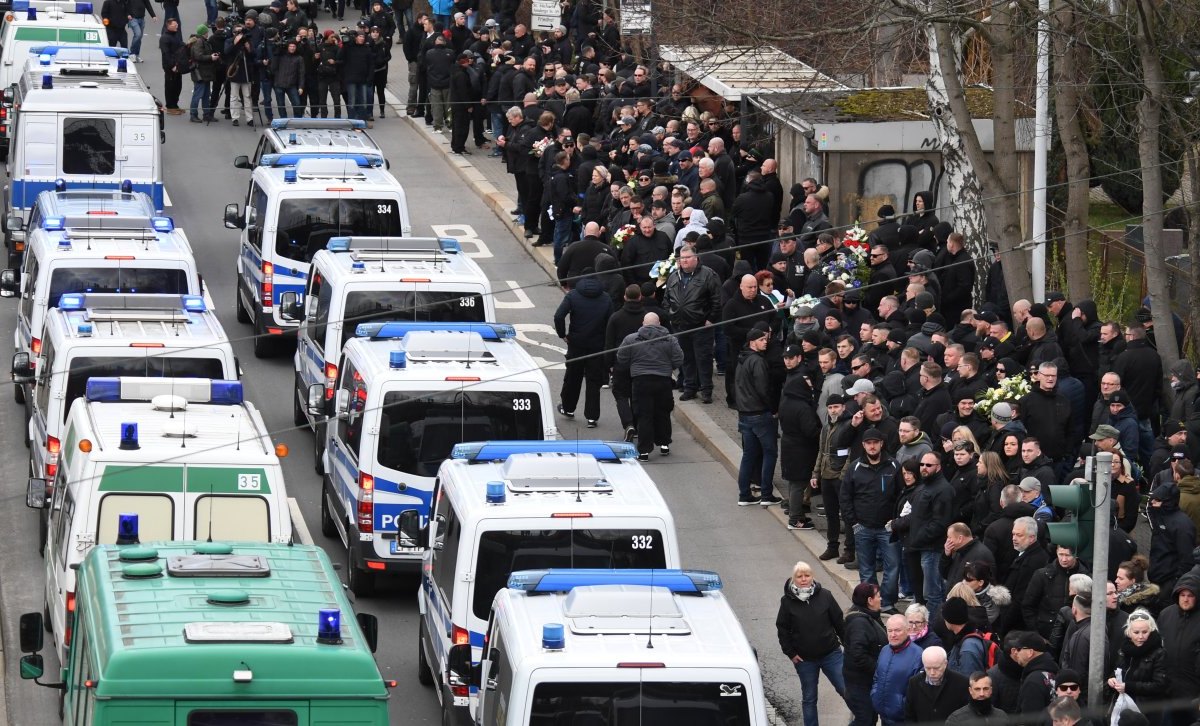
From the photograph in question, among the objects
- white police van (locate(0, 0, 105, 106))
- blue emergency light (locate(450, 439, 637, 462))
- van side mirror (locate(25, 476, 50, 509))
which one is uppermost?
white police van (locate(0, 0, 105, 106))

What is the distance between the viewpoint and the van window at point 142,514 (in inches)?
595

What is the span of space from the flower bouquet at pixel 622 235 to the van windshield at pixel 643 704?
1344cm

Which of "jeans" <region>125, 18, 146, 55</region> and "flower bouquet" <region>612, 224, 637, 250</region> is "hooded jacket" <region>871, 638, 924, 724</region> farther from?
"jeans" <region>125, 18, 146, 55</region>

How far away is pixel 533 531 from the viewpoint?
46.6ft

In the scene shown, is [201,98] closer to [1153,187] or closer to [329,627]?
[1153,187]

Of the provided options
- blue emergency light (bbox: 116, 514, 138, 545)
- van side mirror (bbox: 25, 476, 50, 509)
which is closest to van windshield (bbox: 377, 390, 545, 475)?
van side mirror (bbox: 25, 476, 50, 509)

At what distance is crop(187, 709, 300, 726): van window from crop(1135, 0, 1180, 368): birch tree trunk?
11.3m

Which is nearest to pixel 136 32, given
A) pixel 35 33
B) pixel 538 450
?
pixel 35 33

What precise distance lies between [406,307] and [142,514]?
5.82 m

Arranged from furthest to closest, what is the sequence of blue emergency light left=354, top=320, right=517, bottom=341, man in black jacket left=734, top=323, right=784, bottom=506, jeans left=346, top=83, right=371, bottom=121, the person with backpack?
jeans left=346, top=83, right=371, bottom=121, man in black jacket left=734, top=323, right=784, bottom=506, blue emergency light left=354, top=320, right=517, bottom=341, the person with backpack

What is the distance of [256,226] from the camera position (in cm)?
2506

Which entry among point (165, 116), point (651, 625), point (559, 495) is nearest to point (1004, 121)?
point (559, 495)

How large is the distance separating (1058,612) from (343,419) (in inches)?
271

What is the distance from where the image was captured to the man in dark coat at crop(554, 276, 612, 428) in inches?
893
